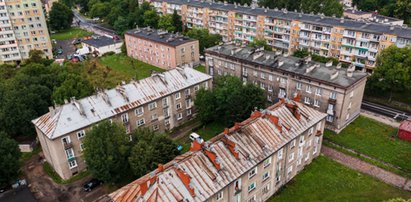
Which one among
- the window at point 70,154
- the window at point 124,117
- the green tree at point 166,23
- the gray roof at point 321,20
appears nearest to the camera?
the window at point 70,154

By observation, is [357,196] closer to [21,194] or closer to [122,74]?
[21,194]

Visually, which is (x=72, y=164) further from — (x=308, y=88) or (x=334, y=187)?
(x=308, y=88)

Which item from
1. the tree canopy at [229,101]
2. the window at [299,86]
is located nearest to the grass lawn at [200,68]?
the tree canopy at [229,101]

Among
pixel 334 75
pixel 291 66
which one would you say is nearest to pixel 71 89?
pixel 291 66

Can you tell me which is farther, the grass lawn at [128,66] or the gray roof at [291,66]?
the grass lawn at [128,66]

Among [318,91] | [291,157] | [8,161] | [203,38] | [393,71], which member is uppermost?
[203,38]

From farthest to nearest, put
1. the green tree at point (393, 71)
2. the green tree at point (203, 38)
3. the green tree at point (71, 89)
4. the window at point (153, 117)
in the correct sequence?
the green tree at point (203, 38), the green tree at point (393, 71), the window at point (153, 117), the green tree at point (71, 89)

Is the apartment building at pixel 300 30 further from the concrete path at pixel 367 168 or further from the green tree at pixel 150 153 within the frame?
the green tree at pixel 150 153

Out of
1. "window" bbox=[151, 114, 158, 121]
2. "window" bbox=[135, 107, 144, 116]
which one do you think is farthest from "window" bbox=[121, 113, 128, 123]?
"window" bbox=[151, 114, 158, 121]
